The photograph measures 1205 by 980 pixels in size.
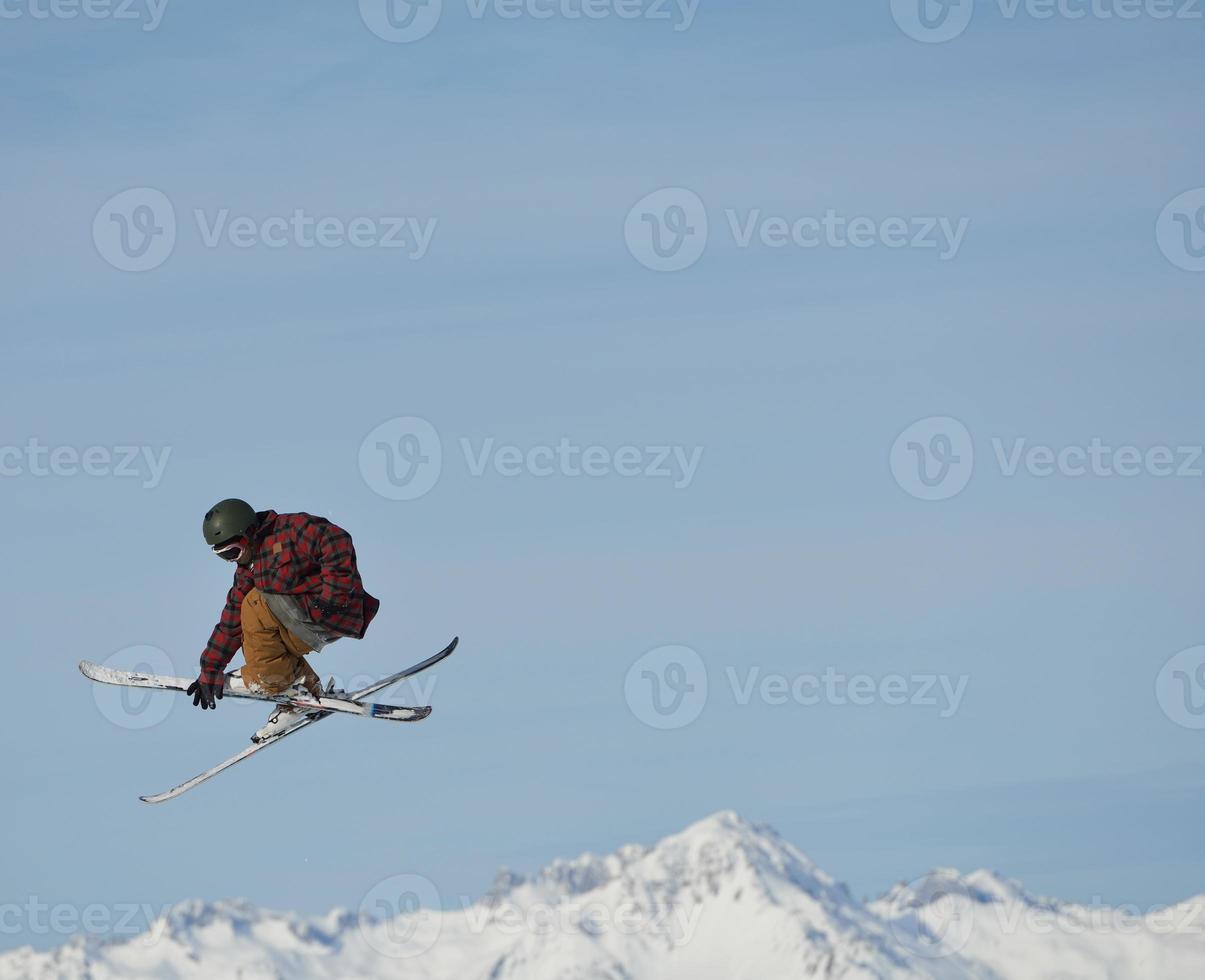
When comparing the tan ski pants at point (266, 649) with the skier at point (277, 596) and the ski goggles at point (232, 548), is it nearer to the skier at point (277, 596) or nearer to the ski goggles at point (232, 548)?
the skier at point (277, 596)

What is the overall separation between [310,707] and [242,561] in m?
2.05

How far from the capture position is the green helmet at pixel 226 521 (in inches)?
720

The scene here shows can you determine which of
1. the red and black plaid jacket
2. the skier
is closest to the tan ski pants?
the skier

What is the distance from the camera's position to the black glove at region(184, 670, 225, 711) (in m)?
19.2

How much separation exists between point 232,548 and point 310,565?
0.66 meters

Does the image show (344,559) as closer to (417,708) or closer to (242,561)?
(242,561)

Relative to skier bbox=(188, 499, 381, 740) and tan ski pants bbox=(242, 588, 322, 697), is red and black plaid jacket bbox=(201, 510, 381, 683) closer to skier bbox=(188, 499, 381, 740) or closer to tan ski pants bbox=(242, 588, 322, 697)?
skier bbox=(188, 499, 381, 740)

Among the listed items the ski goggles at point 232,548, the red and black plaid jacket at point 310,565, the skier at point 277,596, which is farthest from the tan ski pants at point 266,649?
the ski goggles at point 232,548

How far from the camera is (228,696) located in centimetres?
1973

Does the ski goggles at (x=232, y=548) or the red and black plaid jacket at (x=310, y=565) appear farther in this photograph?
the red and black plaid jacket at (x=310, y=565)

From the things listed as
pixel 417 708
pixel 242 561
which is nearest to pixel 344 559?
pixel 242 561

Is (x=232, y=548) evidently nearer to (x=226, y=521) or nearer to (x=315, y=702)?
(x=226, y=521)

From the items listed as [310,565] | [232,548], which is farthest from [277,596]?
[232,548]

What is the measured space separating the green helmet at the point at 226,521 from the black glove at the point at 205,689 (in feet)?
4.69
